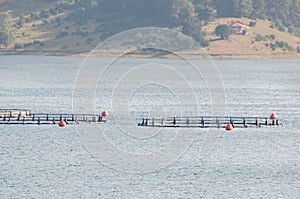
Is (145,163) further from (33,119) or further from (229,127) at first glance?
(229,127)

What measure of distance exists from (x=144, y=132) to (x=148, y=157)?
23.2m

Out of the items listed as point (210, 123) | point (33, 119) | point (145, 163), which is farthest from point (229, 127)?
point (33, 119)

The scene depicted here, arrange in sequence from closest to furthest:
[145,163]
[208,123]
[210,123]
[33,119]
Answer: [145,163], [33,119], [208,123], [210,123]

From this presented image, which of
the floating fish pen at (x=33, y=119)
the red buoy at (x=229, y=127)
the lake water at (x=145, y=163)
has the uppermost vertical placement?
the floating fish pen at (x=33, y=119)

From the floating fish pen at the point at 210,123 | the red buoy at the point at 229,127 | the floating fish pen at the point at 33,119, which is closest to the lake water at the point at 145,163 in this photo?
the red buoy at the point at 229,127

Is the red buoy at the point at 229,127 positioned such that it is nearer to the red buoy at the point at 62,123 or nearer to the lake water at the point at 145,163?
the lake water at the point at 145,163

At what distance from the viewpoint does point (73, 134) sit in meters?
176

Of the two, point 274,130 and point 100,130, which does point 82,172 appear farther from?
point 274,130

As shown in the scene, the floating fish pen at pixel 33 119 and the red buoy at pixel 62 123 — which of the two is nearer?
the floating fish pen at pixel 33 119

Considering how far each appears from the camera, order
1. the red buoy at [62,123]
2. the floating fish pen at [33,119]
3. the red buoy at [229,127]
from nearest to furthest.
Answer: the floating fish pen at [33,119], the red buoy at [62,123], the red buoy at [229,127]

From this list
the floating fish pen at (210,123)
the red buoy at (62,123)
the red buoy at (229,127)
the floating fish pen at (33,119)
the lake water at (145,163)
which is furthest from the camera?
the red buoy at (229,127)

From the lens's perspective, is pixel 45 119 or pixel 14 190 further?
pixel 45 119

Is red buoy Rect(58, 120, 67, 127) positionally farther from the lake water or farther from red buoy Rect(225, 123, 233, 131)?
red buoy Rect(225, 123, 233, 131)

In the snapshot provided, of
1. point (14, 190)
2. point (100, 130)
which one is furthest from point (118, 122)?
point (14, 190)
